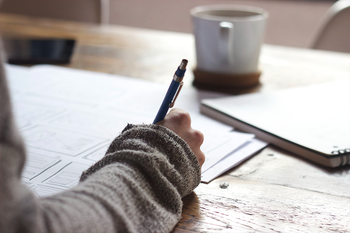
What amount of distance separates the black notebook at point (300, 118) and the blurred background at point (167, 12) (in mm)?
1046

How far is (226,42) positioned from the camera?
2.32 feet

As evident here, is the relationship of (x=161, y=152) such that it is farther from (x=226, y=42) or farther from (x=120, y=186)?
(x=226, y=42)

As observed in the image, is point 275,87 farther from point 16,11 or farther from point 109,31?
point 16,11

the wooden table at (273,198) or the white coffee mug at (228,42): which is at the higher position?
the white coffee mug at (228,42)

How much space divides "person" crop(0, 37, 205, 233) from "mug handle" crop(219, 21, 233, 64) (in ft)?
1.07

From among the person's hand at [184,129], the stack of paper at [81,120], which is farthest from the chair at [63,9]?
the person's hand at [184,129]

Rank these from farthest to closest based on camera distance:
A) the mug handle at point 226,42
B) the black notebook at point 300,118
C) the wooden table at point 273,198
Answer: the mug handle at point 226,42 < the black notebook at point 300,118 < the wooden table at point 273,198

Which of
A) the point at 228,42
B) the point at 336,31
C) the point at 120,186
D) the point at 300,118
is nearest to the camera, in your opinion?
the point at 120,186

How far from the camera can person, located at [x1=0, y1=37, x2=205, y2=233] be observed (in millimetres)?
222

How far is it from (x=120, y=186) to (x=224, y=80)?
1.62ft

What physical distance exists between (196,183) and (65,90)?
44 centimetres

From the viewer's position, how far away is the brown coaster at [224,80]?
75 centimetres

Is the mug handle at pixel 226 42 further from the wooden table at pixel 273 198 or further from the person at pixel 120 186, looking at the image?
the person at pixel 120 186

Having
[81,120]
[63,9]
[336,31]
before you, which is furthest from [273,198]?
[63,9]
